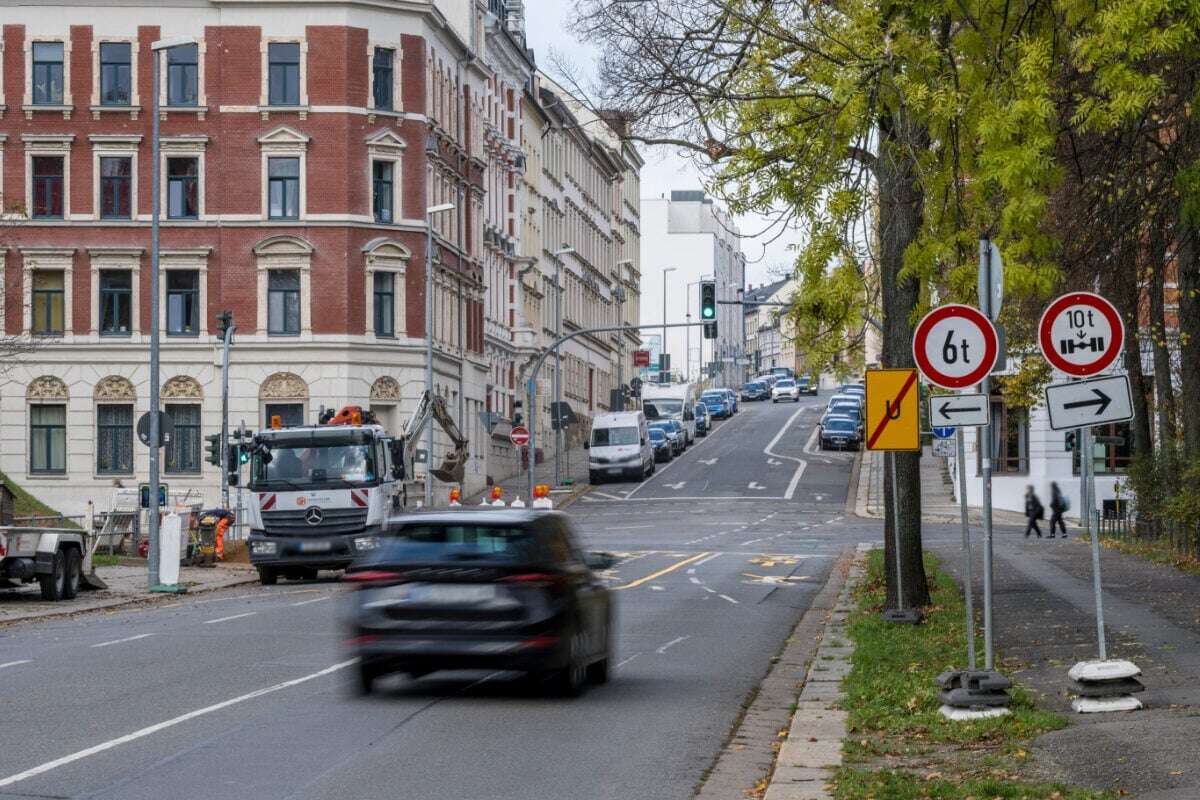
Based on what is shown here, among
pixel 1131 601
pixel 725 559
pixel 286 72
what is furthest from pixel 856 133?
pixel 286 72

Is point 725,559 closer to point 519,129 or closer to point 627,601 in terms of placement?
point 627,601

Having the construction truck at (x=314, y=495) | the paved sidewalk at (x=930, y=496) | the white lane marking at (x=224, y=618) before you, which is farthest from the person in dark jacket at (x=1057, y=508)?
the white lane marking at (x=224, y=618)

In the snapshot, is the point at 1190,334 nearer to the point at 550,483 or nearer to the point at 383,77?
the point at 383,77

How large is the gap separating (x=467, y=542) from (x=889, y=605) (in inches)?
351

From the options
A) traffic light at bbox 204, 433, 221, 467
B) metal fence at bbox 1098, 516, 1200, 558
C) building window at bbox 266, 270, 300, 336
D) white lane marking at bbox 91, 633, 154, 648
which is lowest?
white lane marking at bbox 91, 633, 154, 648

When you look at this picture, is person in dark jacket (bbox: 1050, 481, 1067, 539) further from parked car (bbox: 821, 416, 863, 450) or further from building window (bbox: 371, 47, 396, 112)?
parked car (bbox: 821, 416, 863, 450)

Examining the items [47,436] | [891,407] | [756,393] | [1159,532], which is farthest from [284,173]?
[756,393]

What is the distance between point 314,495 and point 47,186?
109 feet

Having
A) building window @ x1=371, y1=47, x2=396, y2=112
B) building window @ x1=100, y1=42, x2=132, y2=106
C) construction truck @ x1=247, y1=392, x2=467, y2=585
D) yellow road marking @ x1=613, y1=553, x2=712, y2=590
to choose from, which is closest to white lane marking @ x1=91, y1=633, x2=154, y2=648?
yellow road marking @ x1=613, y1=553, x2=712, y2=590

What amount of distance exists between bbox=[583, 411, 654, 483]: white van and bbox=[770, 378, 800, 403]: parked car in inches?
2580

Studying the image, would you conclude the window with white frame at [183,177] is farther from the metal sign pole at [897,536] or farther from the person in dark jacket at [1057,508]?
the metal sign pole at [897,536]

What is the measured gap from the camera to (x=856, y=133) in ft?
62.7

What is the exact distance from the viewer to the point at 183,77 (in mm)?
62938

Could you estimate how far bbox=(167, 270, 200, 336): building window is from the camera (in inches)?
2467
